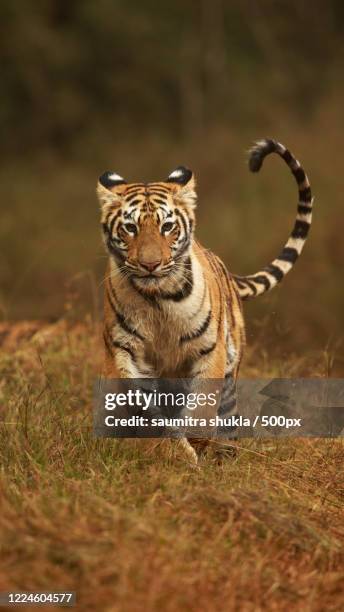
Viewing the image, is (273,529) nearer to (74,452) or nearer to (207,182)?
(74,452)

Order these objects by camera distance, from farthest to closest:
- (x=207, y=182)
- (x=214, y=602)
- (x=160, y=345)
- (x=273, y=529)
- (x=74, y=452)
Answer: (x=207, y=182) → (x=160, y=345) → (x=74, y=452) → (x=273, y=529) → (x=214, y=602)

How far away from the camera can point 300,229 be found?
679cm

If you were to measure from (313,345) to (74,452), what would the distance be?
482 centimetres

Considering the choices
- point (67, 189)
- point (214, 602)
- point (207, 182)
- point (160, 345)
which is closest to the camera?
point (214, 602)

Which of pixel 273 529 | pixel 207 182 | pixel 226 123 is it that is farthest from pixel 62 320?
pixel 226 123

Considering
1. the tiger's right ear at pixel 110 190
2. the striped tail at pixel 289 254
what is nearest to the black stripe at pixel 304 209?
the striped tail at pixel 289 254

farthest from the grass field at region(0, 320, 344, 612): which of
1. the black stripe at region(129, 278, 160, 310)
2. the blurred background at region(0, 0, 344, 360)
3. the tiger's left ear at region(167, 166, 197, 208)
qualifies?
the blurred background at region(0, 0, 344, 360)

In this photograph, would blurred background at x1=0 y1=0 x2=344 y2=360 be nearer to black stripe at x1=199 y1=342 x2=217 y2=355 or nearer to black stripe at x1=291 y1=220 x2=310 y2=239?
black stripe at x1=291 y1=220 x2=310 y2=239

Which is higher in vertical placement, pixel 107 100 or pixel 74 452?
pixel 107 100

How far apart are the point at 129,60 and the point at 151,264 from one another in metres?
22.0

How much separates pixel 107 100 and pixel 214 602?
23606 millimetres

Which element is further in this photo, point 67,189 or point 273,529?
point 67,189

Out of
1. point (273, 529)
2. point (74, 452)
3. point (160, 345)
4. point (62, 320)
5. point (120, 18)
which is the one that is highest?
point (120, 18)

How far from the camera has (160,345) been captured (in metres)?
5.61
